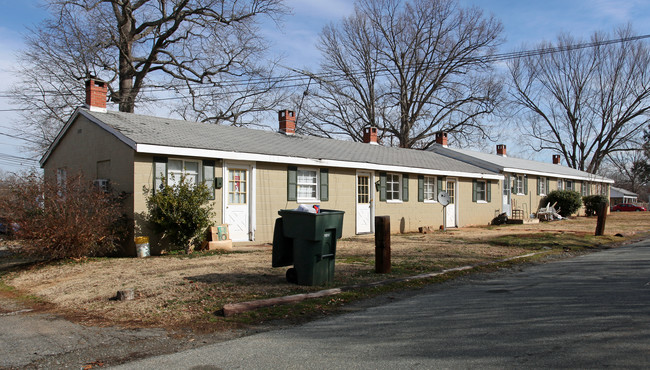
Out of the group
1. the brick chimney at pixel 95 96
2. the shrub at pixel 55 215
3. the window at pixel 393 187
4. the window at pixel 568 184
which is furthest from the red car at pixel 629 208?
the shrub at pixel 55 215

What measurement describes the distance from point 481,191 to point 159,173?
1772cm

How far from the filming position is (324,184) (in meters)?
16.8

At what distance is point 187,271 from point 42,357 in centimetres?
470

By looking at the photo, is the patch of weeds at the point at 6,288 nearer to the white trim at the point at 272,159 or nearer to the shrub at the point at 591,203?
the white trim at the point at 272,159

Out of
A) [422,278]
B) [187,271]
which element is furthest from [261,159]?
[422,278]

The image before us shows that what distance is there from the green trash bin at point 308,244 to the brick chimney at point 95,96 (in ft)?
31.0

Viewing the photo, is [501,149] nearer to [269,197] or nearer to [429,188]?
[429,188]

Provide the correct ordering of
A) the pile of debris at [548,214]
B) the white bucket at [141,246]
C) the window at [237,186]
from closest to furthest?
the white bucket at [141,246], the window at [237,186], the pile of debris at [548,214]

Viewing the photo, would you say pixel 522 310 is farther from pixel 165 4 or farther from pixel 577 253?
pixel 165 4

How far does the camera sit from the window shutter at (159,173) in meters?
12.6

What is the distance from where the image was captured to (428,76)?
37.6 metres

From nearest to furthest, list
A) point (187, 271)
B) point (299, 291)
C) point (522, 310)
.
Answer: point (522, 310) → point (299, 291) → point (187, 271)

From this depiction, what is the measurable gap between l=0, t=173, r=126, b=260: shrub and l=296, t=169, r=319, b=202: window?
6345mm

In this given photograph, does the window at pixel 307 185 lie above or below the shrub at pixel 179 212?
above
